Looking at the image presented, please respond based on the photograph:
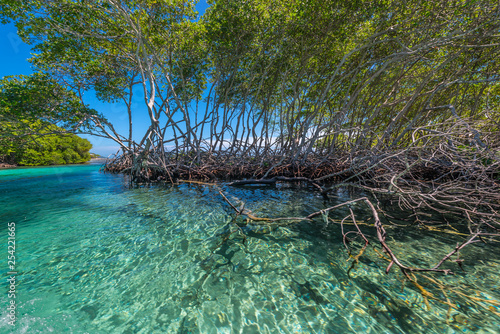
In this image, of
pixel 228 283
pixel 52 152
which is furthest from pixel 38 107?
pixel 52 152

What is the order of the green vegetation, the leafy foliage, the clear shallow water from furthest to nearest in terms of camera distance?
the leafy foliage → the green vegetation → the clear shallow water

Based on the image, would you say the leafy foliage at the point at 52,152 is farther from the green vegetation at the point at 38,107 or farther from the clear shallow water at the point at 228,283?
the clear shallow water at the point at 228,283

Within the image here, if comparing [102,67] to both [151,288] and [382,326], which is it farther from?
[382,326]

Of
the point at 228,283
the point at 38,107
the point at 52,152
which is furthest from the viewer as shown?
the point at 52,152

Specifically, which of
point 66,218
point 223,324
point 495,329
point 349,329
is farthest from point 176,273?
point 66,218

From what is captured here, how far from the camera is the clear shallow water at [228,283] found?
1465mm

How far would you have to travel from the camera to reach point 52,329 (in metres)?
1.37

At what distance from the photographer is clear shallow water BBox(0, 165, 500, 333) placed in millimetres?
1465

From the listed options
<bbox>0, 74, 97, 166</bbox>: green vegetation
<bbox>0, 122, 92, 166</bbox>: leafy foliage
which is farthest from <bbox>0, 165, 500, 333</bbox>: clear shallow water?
<bbox>0, 122, 92, 166</bbox>: leafy foliage

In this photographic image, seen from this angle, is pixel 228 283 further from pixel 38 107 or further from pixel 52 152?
pixel 52 152

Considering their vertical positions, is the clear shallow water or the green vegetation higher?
the green vegetation

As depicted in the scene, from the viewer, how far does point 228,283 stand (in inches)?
Result: 75.7

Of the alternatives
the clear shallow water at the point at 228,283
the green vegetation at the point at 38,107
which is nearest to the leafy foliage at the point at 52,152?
the green vegetation at the point at 38,107

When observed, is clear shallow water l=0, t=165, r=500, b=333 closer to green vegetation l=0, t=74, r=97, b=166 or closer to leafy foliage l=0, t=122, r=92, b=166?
green vegetation l=0, t=74, r=97, b=166
